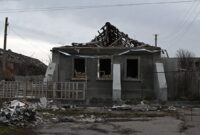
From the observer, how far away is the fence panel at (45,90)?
25.9 meters

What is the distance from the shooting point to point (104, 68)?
97.3ft

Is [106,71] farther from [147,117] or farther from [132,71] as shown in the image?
[147,117]

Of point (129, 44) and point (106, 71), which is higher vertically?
point (129, 44)

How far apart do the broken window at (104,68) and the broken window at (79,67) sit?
1.16 m

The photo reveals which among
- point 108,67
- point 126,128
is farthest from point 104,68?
point 126,128

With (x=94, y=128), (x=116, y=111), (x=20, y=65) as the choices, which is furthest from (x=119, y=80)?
(x=20, y=65)

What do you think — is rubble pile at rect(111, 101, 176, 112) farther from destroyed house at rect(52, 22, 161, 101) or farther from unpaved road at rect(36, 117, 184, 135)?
unpaved road at rect(36, 117, 184, 135)

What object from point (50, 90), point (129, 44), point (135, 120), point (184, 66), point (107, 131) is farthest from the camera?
point (184, 66)

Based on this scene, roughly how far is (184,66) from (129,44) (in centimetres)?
603

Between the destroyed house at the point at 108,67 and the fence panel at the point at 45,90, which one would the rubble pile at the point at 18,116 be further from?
the destroyed house at the point at 108,67

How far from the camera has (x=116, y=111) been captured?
70.8 ft

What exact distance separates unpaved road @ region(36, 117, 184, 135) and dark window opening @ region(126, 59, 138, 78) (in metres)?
12.3

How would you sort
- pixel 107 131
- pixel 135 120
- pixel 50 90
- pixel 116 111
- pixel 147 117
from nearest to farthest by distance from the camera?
pixel 107 131, pixel 135 120, pixel 147 117, pixel 116 111, pixel 50 90

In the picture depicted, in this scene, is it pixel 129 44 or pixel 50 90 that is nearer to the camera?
pixel 50 90
